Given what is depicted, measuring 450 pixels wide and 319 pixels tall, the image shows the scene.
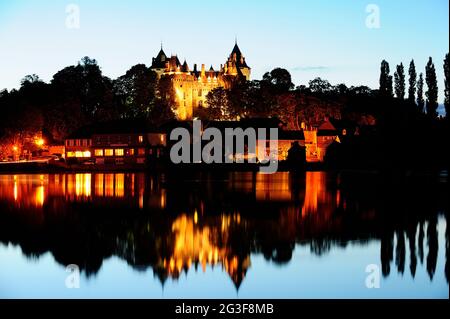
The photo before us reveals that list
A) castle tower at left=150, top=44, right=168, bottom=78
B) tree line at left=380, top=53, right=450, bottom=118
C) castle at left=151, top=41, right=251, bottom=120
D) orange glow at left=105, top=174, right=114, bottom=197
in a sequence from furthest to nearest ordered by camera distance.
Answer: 1. castle tower at left=150, top=44, right=168, bottom=78
2. castle at left=151, top=41, right=251, bottom=120
3. tree line at left=380, top=53, right=450, bottom=118
4. orange glow at left=105, top=174, right=114, bottom=197

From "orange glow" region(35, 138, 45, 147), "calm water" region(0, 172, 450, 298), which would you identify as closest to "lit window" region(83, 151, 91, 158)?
"orange glow" region(35, 138, 45, 147)

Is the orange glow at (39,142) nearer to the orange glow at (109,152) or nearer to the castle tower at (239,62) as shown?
the orange glow at (109,152)

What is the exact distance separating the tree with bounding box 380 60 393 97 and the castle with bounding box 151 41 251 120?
176 feet

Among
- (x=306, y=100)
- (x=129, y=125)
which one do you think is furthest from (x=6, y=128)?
(x=306, y=100)

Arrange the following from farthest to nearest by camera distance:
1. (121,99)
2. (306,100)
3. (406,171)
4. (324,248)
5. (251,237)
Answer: (121,99), (306,100), (406,171), (251,237), (324,248)

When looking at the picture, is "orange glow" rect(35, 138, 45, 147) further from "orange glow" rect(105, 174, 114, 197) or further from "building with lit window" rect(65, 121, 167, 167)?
"orange glow" rect(105, 174, 114, 197)

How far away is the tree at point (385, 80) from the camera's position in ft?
249

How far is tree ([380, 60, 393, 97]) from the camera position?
7575 centimetres

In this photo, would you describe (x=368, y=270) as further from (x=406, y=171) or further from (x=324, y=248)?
(x=406, y=171)

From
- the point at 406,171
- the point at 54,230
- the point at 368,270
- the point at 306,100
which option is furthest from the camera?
the point at 306,100

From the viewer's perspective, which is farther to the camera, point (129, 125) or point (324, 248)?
point (129, 125)

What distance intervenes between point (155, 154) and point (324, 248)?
57013mm

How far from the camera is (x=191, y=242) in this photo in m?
27.1

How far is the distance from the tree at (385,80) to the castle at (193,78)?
53707mm
